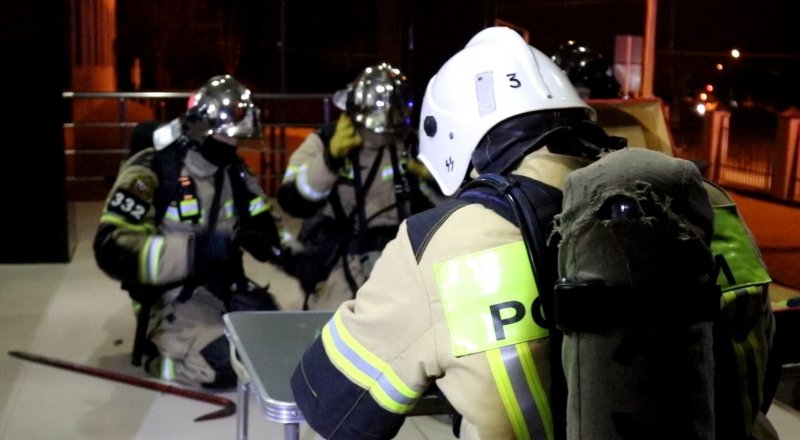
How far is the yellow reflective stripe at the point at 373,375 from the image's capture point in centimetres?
197

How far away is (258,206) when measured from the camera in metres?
5.29

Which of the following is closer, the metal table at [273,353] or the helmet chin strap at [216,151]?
the metal table at [273,353]

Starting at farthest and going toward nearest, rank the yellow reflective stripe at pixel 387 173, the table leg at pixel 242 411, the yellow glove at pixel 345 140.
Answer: the yellow reflective stripe at pixel 387 173
the yellow glove at pixel 345 140
the table leg at pixel 242 411

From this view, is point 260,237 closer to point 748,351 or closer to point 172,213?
point 172,213

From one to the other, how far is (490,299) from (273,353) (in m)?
1.51

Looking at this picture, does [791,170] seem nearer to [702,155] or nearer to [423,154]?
[702,155]

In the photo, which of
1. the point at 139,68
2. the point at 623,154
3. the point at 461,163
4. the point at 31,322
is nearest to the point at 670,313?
the point at 623,154

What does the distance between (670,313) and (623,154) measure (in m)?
0.28

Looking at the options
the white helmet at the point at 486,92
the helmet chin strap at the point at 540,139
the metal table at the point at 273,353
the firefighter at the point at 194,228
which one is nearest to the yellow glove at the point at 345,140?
the firefighter at the point at 194,228

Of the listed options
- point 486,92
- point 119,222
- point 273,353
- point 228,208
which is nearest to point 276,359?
point 273,353

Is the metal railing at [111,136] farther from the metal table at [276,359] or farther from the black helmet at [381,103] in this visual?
the metal table at [276,359]

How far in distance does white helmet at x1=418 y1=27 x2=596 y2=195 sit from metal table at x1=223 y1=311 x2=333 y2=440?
78 cm

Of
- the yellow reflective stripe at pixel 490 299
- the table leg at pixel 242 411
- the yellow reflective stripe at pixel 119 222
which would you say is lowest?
the table leg at pixel 242 411

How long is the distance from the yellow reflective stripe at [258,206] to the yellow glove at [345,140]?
0.45 metres
